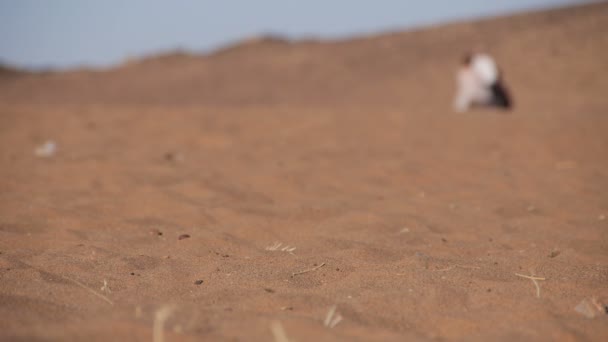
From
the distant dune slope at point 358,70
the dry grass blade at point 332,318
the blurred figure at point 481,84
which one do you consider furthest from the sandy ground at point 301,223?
the distant dune slope at point 358,70

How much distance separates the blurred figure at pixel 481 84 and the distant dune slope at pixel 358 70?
4775 mm

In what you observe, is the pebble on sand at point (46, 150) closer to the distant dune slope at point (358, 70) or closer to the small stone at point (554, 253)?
the small stone at point (554, 253)

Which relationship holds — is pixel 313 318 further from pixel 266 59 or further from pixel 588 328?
pixel 266 59

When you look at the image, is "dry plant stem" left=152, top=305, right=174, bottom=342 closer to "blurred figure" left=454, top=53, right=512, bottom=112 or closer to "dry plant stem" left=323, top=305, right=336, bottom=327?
"dry plant stem" left=323, top=305, right=336, bottom=327

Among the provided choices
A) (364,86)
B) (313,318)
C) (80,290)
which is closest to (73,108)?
(80,290)

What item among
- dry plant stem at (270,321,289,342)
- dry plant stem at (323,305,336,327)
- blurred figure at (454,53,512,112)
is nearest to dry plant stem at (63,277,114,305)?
dry plant stem at (270,321,289,342)

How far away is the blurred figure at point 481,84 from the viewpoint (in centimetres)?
839

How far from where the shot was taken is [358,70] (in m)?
16.8

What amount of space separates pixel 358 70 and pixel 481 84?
841 centimetres

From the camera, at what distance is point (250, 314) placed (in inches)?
84.2

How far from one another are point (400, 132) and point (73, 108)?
12.9ft

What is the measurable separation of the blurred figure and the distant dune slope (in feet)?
15.7

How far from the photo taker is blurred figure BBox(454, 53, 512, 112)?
8.39 meters

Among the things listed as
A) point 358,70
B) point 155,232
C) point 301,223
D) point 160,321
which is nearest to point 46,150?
point 155,232
